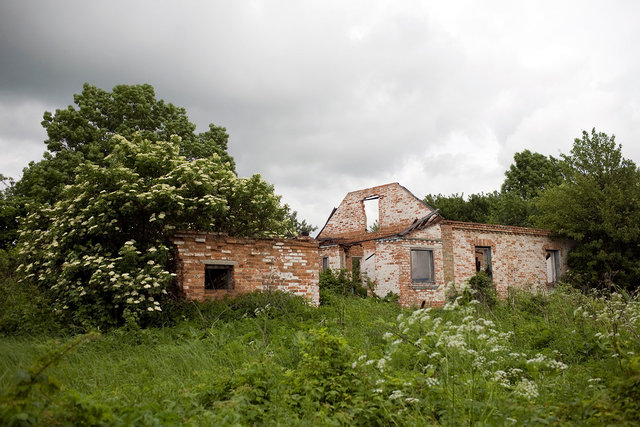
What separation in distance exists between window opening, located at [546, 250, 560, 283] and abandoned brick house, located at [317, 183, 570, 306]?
4 cm

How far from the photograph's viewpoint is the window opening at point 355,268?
18.9 metres

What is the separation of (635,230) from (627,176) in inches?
107

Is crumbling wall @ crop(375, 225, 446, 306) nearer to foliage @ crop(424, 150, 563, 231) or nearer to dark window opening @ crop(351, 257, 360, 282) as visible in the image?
dark window opening @ crop(351, 257, 360, 282)

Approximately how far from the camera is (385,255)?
18.5 meters

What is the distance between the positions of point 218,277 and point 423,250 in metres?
9.70

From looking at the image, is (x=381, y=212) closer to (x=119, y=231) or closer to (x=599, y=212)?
(x=599, y=212)

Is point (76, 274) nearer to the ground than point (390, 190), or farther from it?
nearer to the ground

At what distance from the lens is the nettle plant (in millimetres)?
9312

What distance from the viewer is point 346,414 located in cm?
419

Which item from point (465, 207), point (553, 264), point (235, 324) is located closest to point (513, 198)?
point (465, 207)

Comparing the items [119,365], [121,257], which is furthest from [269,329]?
[121,257]

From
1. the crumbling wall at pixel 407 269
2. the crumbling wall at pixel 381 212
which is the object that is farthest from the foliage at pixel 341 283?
the crumbling wall at pixel 381 212

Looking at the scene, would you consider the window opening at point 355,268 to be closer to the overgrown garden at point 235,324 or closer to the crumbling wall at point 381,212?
the overgrown garden at point 235,324

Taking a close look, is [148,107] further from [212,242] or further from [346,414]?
[346,414]
